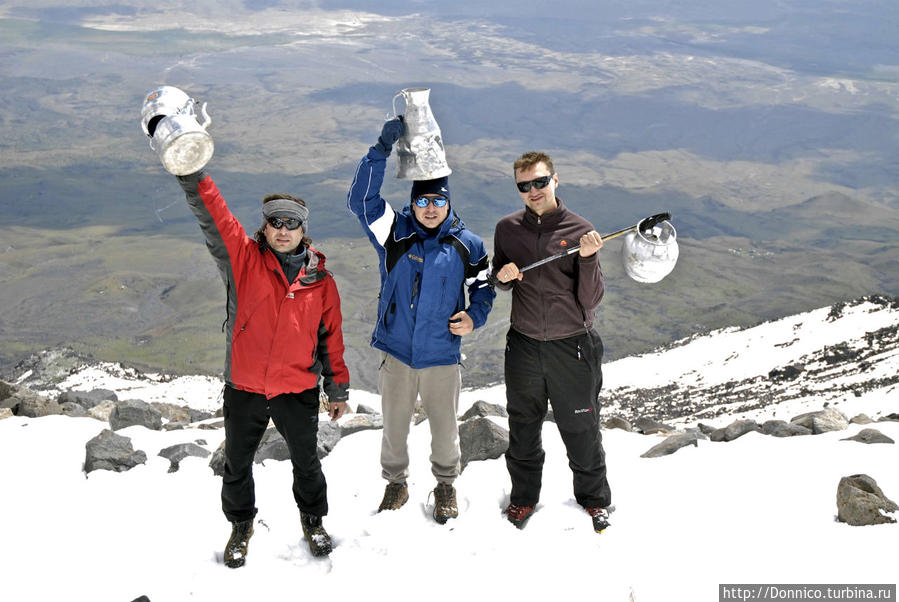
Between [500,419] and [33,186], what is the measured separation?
220626 mm

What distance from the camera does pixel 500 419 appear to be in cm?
832

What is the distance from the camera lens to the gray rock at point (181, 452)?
6.54 meters

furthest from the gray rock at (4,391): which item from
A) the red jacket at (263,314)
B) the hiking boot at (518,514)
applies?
the hiking boot at (518,514)

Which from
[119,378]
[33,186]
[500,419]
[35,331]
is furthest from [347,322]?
[33,186]

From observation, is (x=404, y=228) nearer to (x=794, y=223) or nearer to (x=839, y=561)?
(x=839, y=561)

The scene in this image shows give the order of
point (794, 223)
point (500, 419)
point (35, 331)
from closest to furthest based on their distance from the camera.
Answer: point (500, 419), point (35, 331), point (794, 223)

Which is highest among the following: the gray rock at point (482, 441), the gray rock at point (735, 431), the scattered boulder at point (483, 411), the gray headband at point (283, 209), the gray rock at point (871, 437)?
the gray headband at point (283, 209)

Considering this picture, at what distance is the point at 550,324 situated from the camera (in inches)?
189

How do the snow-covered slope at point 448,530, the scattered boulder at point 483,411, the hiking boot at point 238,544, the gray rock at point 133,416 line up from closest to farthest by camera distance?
1. the snow-covered slope at point 448,530
2. the hiking boot at point 238,544
3. the gray rock at point 133,416
4. the scattered boulder at point 483,411

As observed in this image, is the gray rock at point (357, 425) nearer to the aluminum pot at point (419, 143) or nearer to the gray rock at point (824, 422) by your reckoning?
the aluminum pot at point (419, 143)

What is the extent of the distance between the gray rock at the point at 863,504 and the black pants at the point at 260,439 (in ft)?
10.7

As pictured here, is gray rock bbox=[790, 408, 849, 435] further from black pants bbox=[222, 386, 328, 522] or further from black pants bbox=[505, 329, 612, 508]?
black pants bbox=[222, 386, 328, 522]

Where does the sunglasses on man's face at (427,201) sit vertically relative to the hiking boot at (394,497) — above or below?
above

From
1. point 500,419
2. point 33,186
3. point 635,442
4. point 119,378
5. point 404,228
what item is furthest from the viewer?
point 33,186
